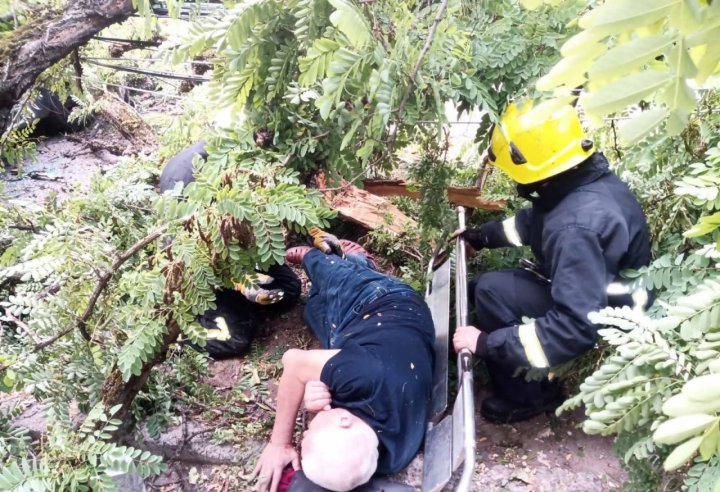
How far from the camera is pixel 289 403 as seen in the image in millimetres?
2455

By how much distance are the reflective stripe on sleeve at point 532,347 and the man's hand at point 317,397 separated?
0.94m

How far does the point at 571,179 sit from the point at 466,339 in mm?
924

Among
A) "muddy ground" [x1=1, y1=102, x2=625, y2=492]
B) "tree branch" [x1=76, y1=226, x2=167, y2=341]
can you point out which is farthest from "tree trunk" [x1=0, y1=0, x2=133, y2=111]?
"tree branch" [x1=76, y1=226, x2=167, y2=341]

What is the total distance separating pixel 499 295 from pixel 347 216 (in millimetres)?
1813

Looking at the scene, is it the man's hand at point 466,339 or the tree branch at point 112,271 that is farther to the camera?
the man's hand at point 466,339

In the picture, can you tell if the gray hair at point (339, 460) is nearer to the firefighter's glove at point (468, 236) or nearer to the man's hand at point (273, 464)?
the man's hand at point (273, 464)

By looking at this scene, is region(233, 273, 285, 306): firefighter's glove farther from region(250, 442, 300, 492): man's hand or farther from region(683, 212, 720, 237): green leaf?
region(683, 212, 720, 237): green leaf

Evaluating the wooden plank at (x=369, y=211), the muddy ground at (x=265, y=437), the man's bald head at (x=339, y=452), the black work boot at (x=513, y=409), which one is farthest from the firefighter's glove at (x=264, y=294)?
the black work boot at (x=513, y=409)

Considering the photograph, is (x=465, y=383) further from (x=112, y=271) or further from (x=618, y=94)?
(x=618, y=94)

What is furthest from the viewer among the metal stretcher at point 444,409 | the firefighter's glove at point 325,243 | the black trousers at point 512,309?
the firefighter's glove at point 325,243

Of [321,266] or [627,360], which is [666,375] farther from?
[321,266]

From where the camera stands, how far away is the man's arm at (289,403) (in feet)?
7.86

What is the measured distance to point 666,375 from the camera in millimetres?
1567

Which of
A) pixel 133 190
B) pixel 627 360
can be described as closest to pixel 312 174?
pixel 133 190
